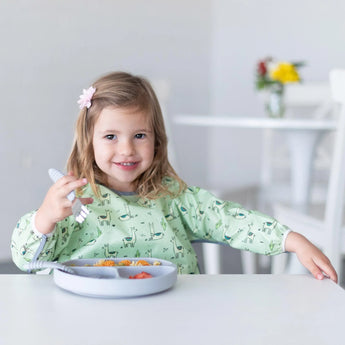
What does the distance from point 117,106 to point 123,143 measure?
0.07m

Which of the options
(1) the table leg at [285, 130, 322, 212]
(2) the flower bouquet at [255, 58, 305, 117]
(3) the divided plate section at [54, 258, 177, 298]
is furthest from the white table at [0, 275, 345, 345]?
(2) the flower bouquet at [255, 58, 305, 117]

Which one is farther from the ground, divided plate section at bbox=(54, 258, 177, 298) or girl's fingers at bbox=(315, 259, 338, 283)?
divided plate section at bbox=(54, 258, 177, 298)

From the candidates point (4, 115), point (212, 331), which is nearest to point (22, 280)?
point (212, 331)

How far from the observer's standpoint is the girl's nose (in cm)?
117

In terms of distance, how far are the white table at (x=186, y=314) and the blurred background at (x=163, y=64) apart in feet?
5.85

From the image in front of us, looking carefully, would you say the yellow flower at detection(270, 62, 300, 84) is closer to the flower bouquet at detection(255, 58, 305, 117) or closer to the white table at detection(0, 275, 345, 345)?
the flower bouquet at detection(255, 58, 305, 117)

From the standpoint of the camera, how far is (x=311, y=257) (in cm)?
102

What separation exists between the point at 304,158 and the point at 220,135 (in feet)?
6.52

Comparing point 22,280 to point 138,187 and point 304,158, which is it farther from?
point 304,158

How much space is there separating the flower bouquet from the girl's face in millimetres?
1537

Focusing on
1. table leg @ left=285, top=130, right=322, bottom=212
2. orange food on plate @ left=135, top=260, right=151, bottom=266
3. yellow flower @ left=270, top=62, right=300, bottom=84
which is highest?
yellow flower @ left=270, top=62, right=300, bottom=84

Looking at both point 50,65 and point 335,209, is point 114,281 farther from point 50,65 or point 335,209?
point 50,65

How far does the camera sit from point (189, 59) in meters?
4.36

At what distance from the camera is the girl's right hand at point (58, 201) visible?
873 millimetres
